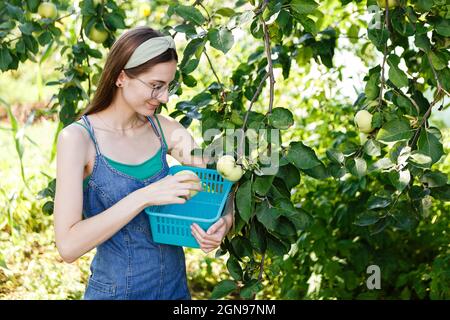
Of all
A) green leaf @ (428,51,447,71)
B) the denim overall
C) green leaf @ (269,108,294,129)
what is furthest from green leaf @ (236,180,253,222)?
green leaf @ (428,51,447,71)

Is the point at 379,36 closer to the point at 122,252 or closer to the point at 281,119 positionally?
the point at 281,119

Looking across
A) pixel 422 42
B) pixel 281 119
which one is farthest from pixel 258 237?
pixel 422 42

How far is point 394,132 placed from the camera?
1.54 meters

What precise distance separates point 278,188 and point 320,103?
1435 mm

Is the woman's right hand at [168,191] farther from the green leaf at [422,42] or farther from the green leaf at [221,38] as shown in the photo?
the green leaf at [422,42]

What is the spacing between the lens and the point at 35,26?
1.99 metres

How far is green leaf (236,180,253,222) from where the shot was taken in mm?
1430

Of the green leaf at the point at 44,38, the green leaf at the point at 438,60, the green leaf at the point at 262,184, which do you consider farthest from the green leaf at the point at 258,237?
Result: the green leaf at the point at 44,38

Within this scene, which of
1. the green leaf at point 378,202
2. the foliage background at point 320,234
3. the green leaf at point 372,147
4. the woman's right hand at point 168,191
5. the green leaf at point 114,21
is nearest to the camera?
the woman's right hand at point 168,191

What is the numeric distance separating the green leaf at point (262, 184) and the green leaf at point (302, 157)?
69mm

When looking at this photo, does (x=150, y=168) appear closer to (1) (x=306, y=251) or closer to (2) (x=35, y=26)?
(2) (x=35, y=26)

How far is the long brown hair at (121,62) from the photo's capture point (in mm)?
1527

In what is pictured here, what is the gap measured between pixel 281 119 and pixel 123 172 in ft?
1.20

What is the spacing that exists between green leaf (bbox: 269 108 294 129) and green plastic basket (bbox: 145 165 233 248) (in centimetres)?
18
